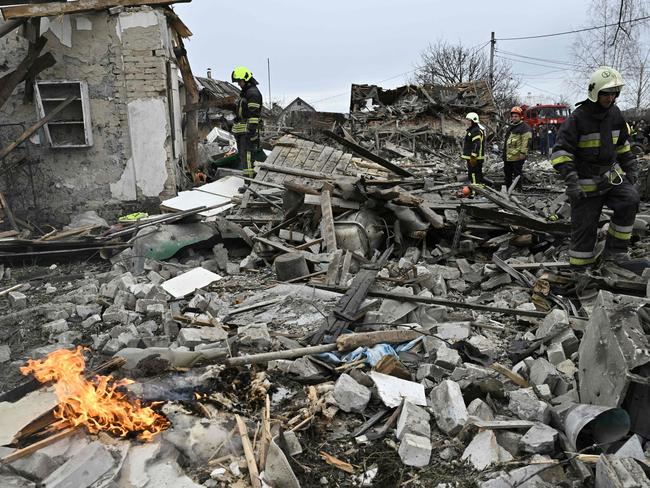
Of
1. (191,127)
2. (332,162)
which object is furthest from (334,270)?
(191,127)

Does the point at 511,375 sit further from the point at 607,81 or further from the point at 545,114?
the point at 545,114

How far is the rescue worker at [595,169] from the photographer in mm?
5469

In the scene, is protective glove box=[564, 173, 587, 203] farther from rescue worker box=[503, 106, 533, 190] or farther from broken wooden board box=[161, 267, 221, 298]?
rescue worker box=[503, 106, 533, 190]

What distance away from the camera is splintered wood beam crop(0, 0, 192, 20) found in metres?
8.45

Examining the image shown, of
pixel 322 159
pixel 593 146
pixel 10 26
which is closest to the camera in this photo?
pixel 593 146

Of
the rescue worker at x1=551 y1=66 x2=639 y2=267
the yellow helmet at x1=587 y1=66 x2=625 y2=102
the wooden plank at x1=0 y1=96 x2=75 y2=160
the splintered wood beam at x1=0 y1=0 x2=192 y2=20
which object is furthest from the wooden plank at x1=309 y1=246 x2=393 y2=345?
the wooden plank at x1=0 y1=96 x2=75 y2=160

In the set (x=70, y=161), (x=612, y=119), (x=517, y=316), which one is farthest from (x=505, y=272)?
(x=70, y=161)

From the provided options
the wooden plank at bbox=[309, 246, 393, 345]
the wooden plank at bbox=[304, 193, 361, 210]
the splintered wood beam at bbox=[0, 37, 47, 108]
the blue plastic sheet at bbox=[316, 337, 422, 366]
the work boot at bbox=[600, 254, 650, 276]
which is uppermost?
the splintered wood beam at bbox=[0, 37, 47, 108]

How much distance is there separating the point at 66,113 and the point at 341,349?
8364mm

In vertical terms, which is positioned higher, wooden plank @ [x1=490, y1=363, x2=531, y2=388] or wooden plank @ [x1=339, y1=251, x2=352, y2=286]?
wooden plank @ [x1=339, y1=251, x2=352, y2=286]

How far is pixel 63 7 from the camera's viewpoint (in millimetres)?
8805

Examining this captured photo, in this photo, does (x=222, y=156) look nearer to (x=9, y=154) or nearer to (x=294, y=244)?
(x=9, y=154)

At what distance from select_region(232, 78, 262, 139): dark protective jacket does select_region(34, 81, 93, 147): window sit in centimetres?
292

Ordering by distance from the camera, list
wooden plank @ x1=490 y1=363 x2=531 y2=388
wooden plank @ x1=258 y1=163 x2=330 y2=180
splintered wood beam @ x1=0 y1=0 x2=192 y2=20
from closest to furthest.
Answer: wooden plank @ x1=490 y1=363 x2=531 y2=388 < splintered wood beam @ x1=0 y1=0 x2=192 y2=20 < wooden plank @ x1=258 y1=163 x2=330 y2=180
